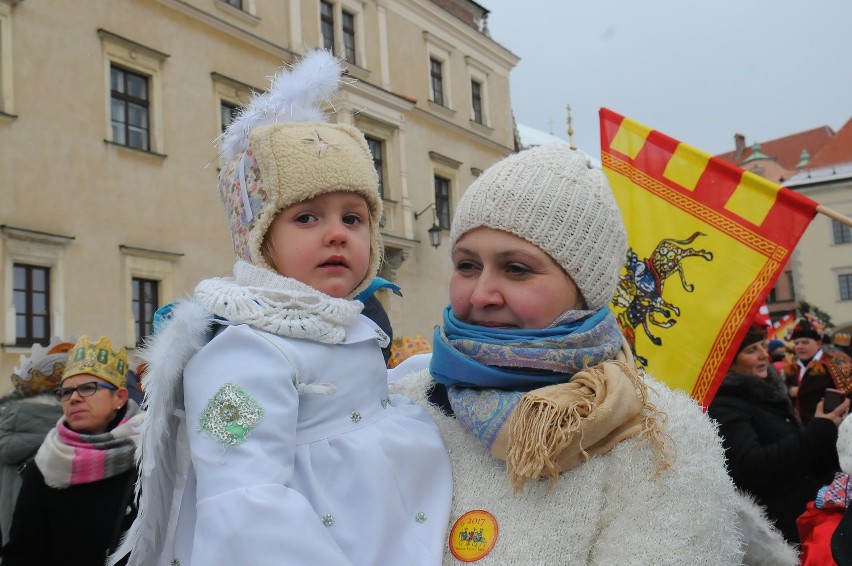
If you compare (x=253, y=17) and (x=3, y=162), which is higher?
(x=253, y=17)

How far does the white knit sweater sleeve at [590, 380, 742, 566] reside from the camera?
1.58 m

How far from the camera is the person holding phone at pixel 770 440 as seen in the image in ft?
12.1

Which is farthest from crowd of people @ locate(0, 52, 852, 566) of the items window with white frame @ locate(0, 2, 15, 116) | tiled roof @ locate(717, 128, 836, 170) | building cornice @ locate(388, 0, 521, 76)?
tiled roof @ locate(717, 128, 836, 170)

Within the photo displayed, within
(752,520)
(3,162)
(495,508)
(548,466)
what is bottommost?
(752,520)

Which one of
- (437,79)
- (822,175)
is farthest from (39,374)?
(822,175)

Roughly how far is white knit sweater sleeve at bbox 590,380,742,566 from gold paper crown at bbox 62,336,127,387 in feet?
9.58

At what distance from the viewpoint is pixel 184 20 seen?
47.0ft

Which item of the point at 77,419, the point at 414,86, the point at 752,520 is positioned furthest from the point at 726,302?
the point at 414,86

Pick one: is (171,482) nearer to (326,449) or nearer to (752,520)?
(326,449)

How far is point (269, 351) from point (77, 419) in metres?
2.52

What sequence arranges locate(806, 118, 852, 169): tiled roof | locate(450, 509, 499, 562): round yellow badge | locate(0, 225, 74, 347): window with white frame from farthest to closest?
locate(806, 118, 852, 169): tiled roof < locate(0, 225, 74, 347): window with white frame < locate(450, 509, 499, 562): round yellow badge

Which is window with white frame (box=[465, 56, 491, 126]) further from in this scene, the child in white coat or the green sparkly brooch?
the green sparkly brooch

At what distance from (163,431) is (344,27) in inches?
719

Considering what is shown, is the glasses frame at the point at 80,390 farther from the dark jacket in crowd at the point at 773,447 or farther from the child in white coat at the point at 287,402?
the dark jacket in crowd at the point at 773,447
